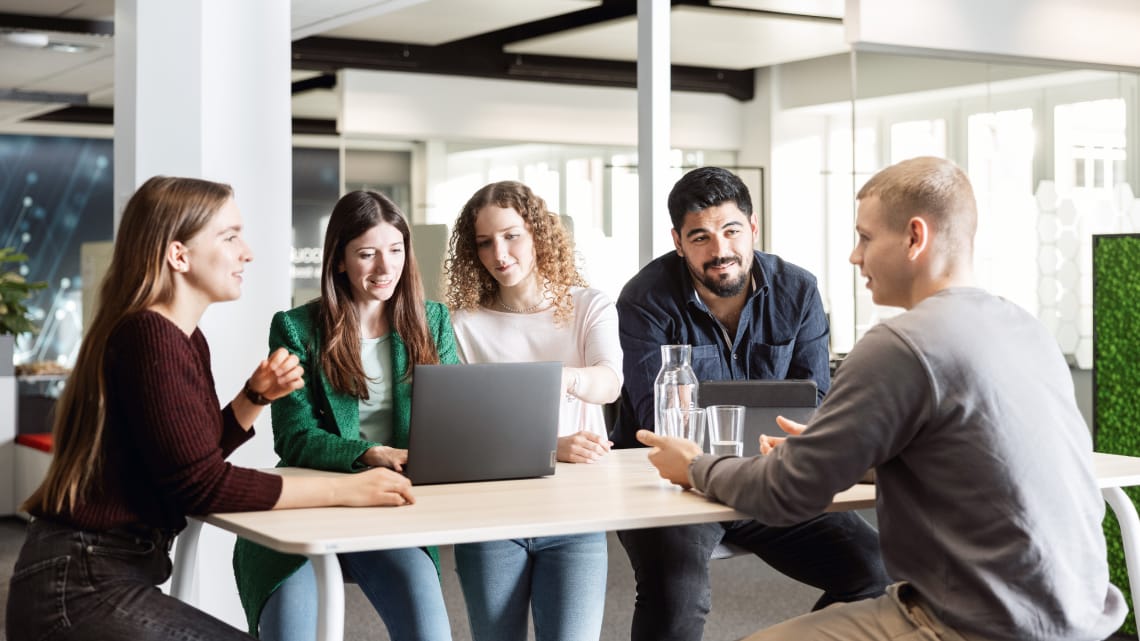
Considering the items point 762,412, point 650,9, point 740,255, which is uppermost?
point 650,9

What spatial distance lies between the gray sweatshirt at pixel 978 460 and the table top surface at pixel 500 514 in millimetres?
306

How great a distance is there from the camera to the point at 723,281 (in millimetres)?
3254

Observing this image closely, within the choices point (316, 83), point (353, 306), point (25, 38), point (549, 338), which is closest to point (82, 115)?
point (316, 83)

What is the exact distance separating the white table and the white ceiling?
396cm

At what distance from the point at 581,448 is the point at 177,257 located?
40.4 inches

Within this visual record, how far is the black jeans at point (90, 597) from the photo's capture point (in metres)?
2.12

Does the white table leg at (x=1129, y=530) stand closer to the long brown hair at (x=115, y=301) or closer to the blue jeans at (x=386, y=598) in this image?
the blue jeans at (x=386, y=598)

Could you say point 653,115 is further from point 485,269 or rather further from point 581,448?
point 581,448

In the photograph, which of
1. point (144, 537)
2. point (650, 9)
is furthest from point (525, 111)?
point (144, 537)

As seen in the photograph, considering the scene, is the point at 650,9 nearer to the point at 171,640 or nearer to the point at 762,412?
the point at 762,412

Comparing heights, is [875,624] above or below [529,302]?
below

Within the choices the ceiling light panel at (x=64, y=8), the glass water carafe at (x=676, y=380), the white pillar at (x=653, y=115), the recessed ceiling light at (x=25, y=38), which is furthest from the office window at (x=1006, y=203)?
the recessed ceiling light at (x=25, y=38)

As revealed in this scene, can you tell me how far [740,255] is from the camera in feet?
10.7

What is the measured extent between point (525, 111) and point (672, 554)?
707 cm
